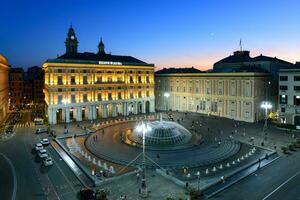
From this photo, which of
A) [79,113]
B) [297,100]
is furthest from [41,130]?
[297,100]

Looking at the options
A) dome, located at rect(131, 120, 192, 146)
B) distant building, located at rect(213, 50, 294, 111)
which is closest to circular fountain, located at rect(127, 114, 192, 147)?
dome, located at rect(131, 120, 192, 146)

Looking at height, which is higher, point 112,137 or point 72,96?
point 72,96

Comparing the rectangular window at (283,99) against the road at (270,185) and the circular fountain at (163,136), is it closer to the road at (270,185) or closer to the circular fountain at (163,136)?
the road at (270,185)

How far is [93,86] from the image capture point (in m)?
84.8

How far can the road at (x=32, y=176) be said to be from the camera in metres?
32.6

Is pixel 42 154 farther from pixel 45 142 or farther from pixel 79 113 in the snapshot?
pixel 79 113

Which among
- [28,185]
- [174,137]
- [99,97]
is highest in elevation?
[99,97]

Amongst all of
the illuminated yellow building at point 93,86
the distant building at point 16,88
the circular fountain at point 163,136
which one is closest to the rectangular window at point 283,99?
the circular fountain at point 163,136

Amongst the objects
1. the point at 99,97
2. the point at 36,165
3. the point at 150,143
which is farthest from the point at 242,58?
the point at 36,165

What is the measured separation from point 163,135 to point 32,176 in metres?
26.9

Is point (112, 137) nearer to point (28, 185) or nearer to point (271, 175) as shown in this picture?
point (28, 185)

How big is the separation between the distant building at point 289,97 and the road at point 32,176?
62.0 m

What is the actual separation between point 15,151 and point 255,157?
155 ft

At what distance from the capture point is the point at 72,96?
264ft
